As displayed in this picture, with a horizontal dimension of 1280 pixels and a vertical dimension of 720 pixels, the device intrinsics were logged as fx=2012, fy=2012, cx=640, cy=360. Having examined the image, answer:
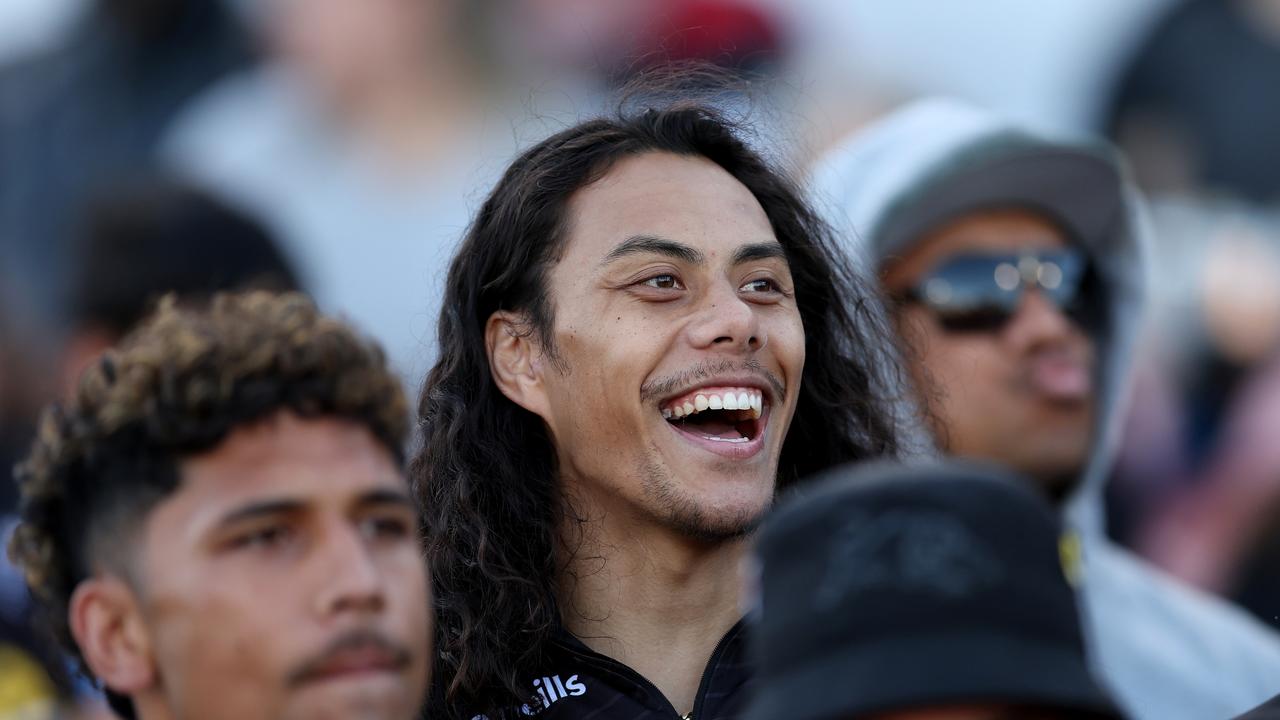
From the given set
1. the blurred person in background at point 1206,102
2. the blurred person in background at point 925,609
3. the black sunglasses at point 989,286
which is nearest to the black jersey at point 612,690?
the blurred person in background at point 925,609

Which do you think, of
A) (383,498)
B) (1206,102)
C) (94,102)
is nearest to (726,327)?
(383,498)

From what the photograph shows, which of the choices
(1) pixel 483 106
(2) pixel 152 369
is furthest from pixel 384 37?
(2) pixel 152 369

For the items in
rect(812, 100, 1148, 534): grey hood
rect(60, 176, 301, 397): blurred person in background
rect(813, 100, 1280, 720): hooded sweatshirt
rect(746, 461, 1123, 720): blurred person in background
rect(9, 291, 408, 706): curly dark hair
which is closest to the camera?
rect(746, 461, 1123, 720): blurred person in background

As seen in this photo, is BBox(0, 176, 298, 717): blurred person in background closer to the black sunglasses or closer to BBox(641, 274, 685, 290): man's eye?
BBox(641, 274, 685, 290): man's eye

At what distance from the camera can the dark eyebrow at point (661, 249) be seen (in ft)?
12.4

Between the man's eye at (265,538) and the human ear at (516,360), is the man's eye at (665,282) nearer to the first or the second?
the human ear at (516,360)

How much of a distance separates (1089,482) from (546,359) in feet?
6.61

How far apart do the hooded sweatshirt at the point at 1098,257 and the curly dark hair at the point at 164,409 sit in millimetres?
2016

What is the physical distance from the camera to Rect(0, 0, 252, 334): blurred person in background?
605cm

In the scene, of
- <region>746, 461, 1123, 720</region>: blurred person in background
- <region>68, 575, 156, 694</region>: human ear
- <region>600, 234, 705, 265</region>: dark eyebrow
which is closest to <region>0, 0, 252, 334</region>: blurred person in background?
<region>600, 234, 705, 265</region>: dark eyebrow

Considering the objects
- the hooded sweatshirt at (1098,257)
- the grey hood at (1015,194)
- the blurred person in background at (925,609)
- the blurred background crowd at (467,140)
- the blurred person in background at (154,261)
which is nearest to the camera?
the blurred person in background at (925,609)

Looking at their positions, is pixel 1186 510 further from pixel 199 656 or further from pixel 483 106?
pixel 199 656

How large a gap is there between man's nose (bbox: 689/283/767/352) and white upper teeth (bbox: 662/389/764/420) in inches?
3.3

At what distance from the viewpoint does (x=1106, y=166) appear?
5.39 m
